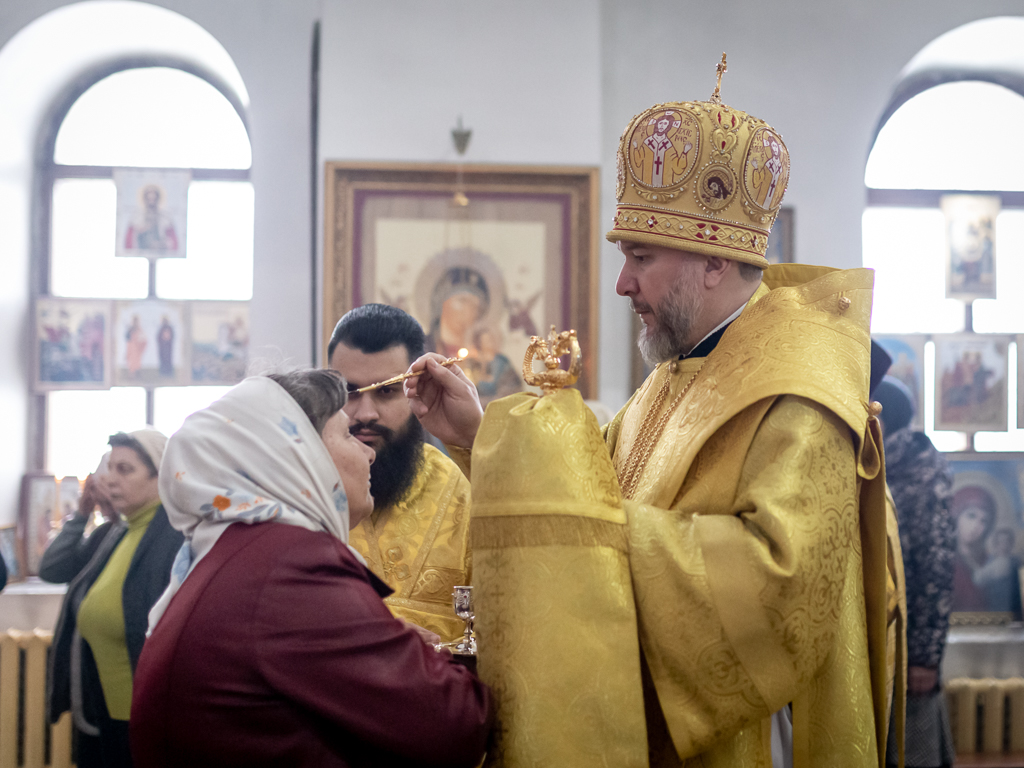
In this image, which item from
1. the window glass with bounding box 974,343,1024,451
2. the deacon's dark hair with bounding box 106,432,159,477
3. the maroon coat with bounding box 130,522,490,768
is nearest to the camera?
the maroon coat with bounding box 130,522,490,768

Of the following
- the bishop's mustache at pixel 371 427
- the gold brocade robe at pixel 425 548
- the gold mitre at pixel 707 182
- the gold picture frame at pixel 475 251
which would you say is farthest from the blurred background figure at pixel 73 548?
the gold mitre at pixel 707 182

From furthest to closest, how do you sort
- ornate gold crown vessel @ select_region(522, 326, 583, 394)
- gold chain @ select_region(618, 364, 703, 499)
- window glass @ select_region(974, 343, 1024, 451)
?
window glass @ select_region(974, 343, 1024, 451) → gold chain @ select_region(618, 364, 703, 499) → ornate gold crown vessel @ select_region(522, 326, 583, 394)

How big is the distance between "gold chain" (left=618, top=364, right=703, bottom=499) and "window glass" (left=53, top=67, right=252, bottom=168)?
4.93m

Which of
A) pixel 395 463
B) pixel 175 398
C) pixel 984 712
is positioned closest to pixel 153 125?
pixel 175 398

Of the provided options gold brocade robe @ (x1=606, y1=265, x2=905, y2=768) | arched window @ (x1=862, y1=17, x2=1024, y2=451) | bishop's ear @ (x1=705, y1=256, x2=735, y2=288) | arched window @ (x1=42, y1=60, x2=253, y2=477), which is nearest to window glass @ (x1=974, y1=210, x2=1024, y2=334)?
A: arched window @ (x1=862, y1=17, x2=1024, y2=451)

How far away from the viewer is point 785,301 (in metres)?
1.87

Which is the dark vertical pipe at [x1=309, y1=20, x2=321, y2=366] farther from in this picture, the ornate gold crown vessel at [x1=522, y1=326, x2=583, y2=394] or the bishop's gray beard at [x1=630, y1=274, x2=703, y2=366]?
the ornate gold crown vessel at [x1=522, y1=326, x2=583, y2=394]

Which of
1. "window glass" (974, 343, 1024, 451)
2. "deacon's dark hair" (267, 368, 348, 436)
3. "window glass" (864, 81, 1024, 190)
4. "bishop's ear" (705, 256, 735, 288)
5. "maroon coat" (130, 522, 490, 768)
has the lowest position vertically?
"maroon coat" (130, 522, 490, 768)

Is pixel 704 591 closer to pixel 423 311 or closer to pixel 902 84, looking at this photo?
pixel 423 311

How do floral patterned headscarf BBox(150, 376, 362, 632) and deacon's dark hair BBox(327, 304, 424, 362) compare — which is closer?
floral patterned headscarf BBox(150, 376, 362, 632)

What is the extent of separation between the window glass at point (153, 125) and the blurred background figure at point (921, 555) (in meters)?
4.85

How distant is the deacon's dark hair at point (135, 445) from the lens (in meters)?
4.00

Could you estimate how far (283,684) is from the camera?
4.46 feet

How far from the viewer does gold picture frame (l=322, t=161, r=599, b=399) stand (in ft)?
16.0
